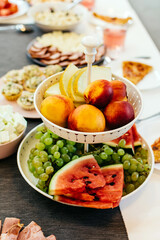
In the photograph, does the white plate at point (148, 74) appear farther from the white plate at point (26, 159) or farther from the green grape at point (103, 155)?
the green grape at point (103, 155)

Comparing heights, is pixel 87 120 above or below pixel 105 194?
above

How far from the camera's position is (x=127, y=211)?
0.84 meters

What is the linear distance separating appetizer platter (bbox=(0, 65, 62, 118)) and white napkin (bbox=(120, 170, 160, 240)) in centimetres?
60

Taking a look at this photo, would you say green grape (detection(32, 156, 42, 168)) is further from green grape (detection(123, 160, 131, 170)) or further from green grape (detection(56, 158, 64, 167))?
green grape (detection(123, 160, 131, 170))

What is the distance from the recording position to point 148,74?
1.55 m

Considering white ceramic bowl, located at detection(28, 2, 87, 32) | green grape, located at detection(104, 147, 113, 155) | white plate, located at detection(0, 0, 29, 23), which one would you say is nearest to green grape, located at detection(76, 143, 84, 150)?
green grape, located at detection(104, 147, 113, 155)

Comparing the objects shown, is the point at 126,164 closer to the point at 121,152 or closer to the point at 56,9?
the point at 121,152

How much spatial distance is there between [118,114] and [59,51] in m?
1.09

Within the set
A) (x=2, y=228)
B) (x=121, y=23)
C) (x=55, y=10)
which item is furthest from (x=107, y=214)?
(x=55, y=10)

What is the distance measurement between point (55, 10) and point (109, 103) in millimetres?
1636

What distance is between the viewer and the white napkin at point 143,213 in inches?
30.9

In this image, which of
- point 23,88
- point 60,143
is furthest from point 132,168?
point 23,88

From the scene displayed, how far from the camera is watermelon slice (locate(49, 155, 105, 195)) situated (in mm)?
755

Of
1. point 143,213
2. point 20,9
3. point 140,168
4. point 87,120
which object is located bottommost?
point 143,213
